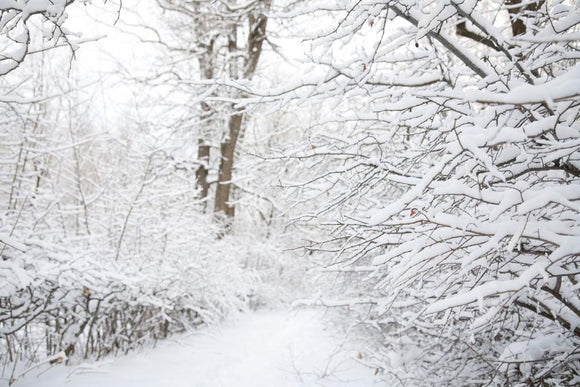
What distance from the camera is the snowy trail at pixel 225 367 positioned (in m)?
3.46

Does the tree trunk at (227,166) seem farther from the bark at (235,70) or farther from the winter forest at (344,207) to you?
the winter forest at (344,207)

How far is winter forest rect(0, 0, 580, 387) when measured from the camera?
151cm

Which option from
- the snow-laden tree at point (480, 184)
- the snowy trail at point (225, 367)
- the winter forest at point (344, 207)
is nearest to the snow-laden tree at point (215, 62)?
the winter forest at point (344, 207)

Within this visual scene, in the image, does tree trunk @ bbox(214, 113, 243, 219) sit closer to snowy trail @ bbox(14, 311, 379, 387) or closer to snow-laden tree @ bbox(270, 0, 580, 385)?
snowy trail @ bbox(14, 311, 379, 387)

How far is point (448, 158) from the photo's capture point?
4.58ft

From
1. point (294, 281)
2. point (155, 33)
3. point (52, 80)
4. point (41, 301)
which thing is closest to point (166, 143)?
point (52, 80)

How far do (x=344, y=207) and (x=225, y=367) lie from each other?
2638mm

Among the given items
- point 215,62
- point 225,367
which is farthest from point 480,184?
point 215,62

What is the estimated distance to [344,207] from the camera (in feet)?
12.3

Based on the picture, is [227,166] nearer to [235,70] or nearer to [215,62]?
[235,70]

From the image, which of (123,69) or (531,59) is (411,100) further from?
(123,69)

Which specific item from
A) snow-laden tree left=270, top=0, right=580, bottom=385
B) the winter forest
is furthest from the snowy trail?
snow-laden tree left=270, top=0, right=580, bottom=385

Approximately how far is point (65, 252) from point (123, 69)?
6.41 metres

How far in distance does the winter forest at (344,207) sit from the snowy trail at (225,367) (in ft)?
0.13
